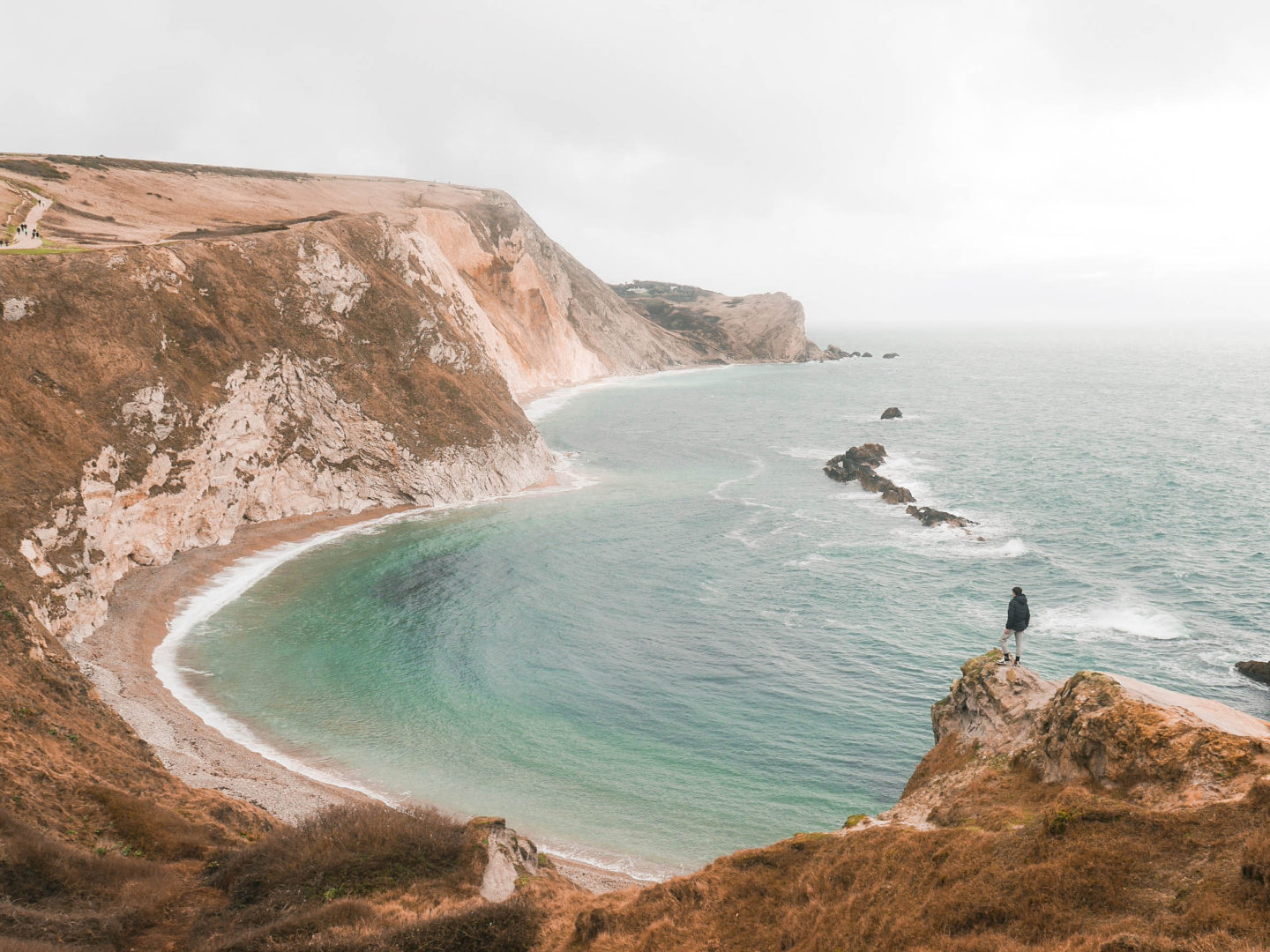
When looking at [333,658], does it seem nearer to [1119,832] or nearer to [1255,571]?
[1119,832]

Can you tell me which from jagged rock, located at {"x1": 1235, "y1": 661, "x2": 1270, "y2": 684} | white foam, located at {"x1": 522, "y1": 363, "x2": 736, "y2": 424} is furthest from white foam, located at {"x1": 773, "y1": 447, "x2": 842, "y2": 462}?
jagged rock, located at {"x1": 1235, "y1": 661, "x2": 1270, "y2": 684}

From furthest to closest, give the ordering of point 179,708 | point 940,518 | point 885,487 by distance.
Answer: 1. point 885,487
2. point 940,518
3. point 179,708

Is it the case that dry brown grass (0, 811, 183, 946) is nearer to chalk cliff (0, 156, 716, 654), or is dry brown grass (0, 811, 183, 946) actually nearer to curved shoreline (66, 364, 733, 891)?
curved shoreline (66, 364, 733, 891)

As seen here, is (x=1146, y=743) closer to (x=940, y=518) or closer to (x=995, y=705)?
(x=995, y=705)

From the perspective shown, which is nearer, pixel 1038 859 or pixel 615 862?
pixel 1038 859

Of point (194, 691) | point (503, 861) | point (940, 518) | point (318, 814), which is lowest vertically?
point (194, 691)

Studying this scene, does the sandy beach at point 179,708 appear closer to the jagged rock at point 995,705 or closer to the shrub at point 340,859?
the shrub at point 340,859

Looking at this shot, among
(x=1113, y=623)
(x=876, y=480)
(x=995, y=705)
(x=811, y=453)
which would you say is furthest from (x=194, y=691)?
(x=811, y=453)
